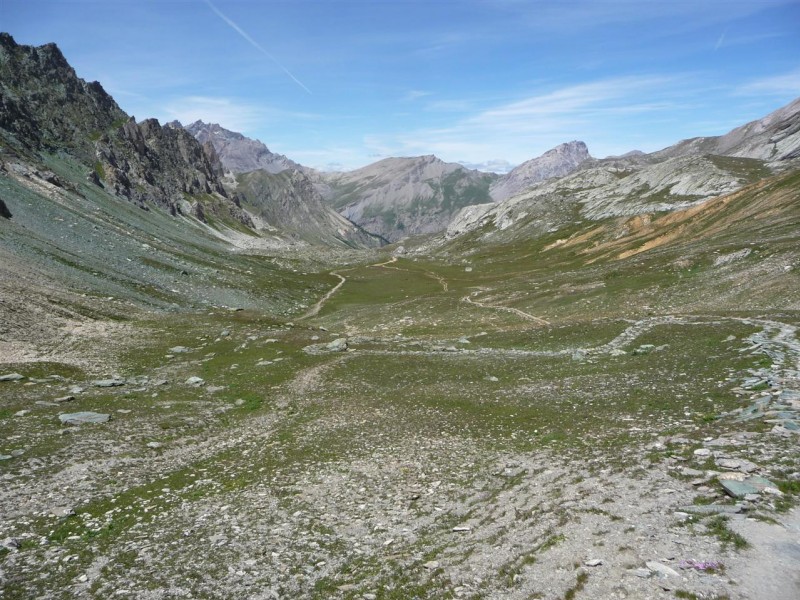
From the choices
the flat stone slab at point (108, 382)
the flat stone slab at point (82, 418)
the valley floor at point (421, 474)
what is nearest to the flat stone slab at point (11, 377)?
the valley floor at point (421, 474)

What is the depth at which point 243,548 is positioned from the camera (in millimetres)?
16312

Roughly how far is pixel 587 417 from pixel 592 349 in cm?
1796

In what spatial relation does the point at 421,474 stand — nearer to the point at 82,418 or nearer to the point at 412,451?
the point at 412,451

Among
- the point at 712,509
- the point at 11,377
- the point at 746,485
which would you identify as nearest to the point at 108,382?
the point at 11,377

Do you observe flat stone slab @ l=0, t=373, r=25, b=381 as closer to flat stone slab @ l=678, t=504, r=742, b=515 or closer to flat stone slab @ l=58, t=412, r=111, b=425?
flat stone slab @ l=58, t=412, r=111, b=425

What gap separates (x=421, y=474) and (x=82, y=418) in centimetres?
2065

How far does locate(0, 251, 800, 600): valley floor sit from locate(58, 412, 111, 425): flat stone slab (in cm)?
57

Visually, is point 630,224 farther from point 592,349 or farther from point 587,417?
point 587,417

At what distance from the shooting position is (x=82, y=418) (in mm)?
28672

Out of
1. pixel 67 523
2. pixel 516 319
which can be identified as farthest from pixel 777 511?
pixel 516 319

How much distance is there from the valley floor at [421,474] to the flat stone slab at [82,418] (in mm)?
571

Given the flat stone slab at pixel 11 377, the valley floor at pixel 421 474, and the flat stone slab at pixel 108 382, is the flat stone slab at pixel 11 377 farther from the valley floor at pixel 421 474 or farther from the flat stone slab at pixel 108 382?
the flat stone slab at pixel 108 382

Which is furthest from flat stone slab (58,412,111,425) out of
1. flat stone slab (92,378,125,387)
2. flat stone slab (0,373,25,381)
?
flat stone slab (0,373,25,381)

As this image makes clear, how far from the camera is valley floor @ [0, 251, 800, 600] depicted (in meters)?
13.9
